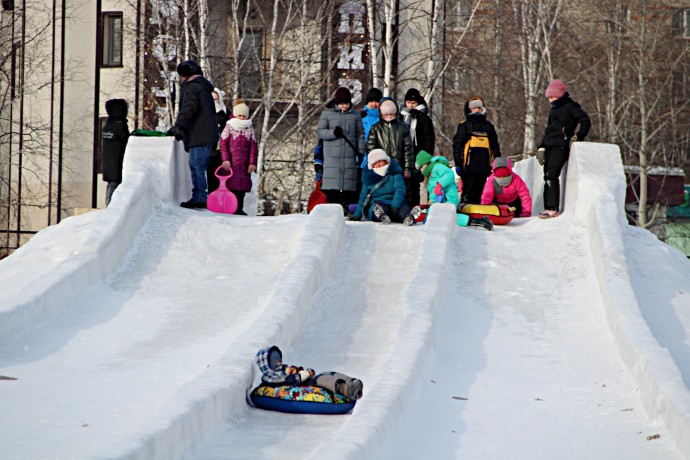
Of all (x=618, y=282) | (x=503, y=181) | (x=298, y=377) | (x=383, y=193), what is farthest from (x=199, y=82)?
(x=298, y=377)

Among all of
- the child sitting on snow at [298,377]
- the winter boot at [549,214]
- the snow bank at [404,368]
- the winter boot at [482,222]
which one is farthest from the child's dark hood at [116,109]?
Result: the child sitting on snow at [298,377]

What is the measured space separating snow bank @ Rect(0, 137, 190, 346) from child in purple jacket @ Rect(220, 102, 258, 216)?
1.63 feet

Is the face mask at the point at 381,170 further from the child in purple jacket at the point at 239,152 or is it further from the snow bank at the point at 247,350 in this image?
the child in purple jacket at the point at 239,152

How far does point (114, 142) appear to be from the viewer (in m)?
13.1

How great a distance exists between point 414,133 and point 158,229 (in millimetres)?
3707

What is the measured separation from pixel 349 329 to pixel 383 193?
3426mm

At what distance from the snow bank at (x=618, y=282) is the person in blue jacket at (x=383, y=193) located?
1.74m

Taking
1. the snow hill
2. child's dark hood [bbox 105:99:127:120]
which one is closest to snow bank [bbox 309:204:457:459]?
the snow hill

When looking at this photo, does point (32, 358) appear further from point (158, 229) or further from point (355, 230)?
point (355, 230)

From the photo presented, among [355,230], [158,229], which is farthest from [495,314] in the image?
[158,229]

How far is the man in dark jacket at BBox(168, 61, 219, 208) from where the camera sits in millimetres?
11453

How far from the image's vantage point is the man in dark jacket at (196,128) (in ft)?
37.6

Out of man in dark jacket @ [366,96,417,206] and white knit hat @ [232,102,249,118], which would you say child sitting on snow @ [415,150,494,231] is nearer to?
man in dark jacket @ [366,96,417,206]

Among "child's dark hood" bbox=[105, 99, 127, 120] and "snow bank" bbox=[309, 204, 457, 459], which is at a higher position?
"child's dark hood" bbox=[105, 99, 127, 120]
